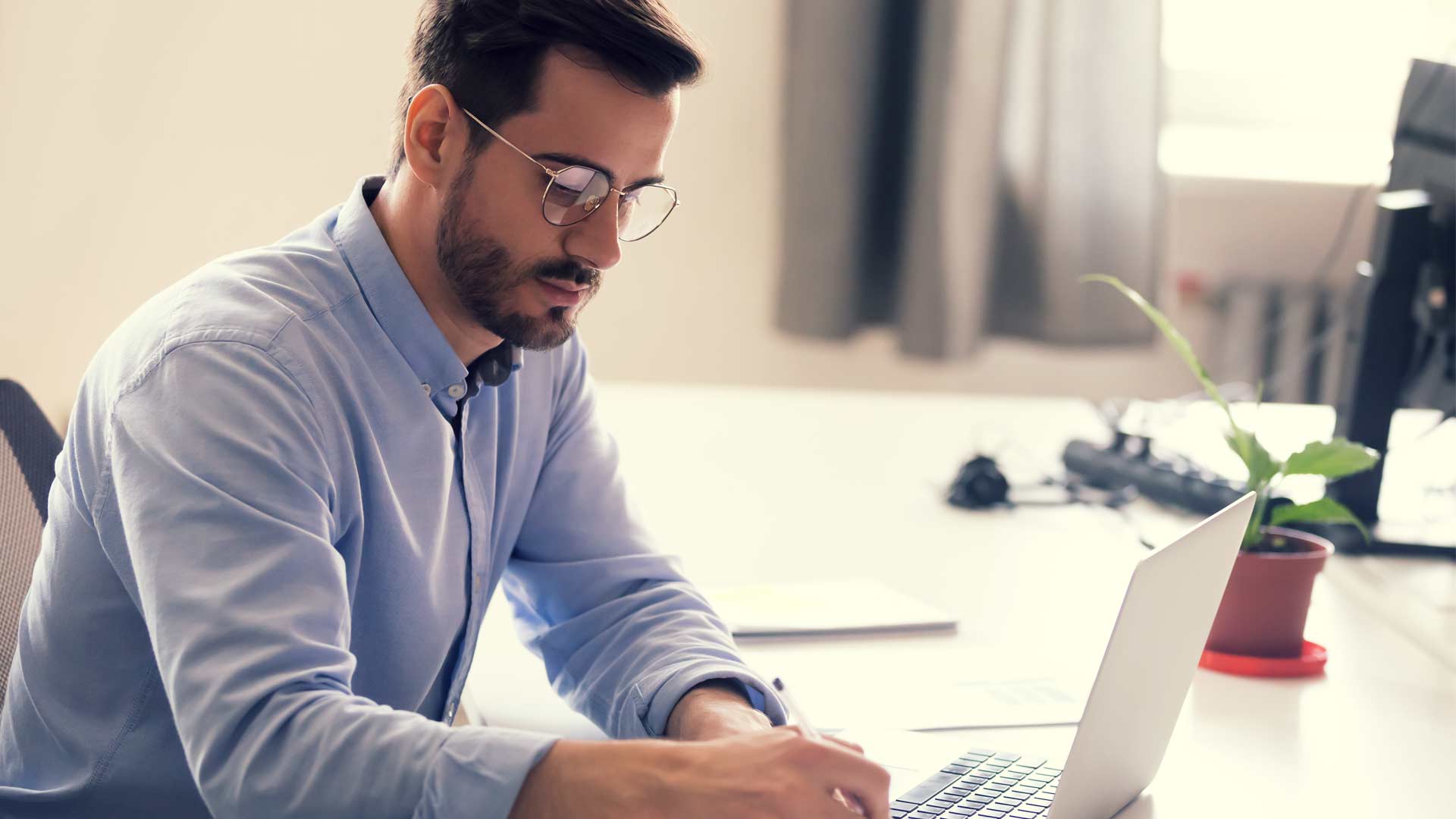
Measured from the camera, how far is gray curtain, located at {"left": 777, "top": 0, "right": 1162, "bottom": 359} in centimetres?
225

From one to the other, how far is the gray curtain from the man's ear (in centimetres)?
122

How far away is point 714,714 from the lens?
3.27 ft

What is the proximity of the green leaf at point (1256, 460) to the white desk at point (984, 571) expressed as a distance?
0.18 meters

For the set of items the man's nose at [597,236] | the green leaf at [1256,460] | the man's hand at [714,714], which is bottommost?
the man's hand at [714,714]

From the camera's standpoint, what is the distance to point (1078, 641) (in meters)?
1.32

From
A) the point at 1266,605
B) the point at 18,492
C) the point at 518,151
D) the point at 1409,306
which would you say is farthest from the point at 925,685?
the point at 1409,306

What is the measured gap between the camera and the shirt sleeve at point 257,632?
0.77m

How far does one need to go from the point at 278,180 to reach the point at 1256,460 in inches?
55.0

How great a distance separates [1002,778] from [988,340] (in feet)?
4.95

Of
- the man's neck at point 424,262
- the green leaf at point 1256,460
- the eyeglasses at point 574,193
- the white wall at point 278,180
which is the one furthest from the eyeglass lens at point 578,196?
the white wall at point 278,180

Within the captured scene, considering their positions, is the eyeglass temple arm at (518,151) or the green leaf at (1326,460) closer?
the eyeglass temple arm at (518,151)

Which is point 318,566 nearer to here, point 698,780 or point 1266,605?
point 698,780

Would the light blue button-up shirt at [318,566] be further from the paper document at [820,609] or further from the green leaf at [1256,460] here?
the green leaf at [1256,460]

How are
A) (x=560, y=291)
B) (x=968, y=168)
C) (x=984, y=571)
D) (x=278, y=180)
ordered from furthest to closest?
(x=968, y=168)
(x=278, y=180)
(x=984, y=571)
(x=560, y=291)
